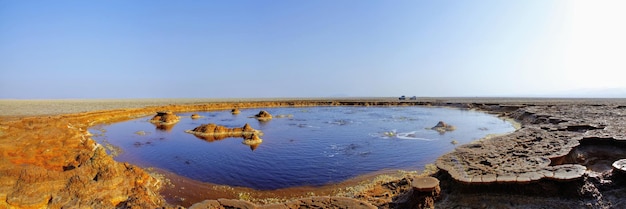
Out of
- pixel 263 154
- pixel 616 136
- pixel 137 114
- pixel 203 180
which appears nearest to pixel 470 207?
pixel 203 180

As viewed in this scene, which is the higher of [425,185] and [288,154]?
[425,185]

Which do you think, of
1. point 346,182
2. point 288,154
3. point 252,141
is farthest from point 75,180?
point 252,141

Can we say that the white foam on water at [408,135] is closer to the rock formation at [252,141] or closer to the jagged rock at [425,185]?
the rock formation at [252,141]

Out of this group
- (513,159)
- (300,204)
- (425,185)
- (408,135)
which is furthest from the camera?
(408,135)

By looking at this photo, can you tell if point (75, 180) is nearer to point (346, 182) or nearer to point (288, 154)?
point (346, 182)

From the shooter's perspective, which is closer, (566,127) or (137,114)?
(566,127)

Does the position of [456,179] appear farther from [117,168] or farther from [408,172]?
[117,168]

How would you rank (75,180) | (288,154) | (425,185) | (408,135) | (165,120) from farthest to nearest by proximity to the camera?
(165,120) → (408,135) → (288,154) → (75,180) → (425,185)

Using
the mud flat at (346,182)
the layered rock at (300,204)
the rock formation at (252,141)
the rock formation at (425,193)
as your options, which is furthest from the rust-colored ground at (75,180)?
the rock formation at (252,141)

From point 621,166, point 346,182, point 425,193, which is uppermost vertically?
point 621,166

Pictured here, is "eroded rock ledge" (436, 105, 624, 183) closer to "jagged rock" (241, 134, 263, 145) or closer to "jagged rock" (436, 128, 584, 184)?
"jagged rock" (436, 128, 584, 184)

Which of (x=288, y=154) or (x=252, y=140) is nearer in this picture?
(x=288, y=154)

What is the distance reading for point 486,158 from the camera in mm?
9023

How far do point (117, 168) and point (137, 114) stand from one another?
3479cm
